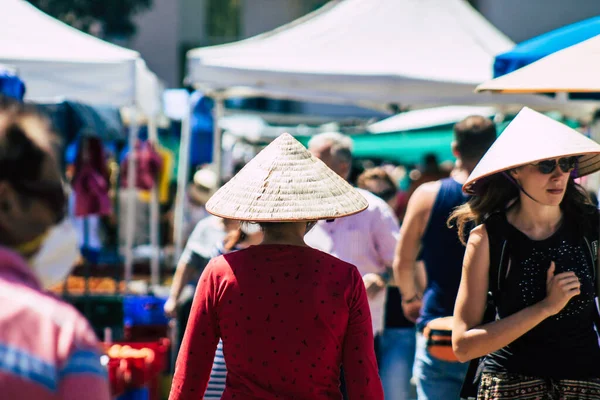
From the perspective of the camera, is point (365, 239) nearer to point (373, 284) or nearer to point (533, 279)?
point (373, 284)

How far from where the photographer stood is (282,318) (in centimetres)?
283

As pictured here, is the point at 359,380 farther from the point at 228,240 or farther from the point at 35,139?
the point at 228,240

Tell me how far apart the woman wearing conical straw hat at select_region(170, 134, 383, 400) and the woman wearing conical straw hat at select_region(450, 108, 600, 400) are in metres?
0.45

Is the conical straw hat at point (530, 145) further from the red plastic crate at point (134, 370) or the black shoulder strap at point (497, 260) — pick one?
the red plastic crate at point (134, 370)

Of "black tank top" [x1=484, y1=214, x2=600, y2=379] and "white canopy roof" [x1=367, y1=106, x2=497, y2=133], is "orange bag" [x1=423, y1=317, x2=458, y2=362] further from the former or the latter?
"white canopy roof" [x1=367, y1=106, x2=497, y2=133]

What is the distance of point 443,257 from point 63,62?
3.12 m

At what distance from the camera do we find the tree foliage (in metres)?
18.3

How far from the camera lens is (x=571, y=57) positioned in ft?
11.9

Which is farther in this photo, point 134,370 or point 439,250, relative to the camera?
point 134,370

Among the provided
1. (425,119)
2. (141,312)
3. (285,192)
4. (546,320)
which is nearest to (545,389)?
(546,320)

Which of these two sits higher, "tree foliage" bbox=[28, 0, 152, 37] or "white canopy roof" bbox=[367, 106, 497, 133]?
"tree foliage" bbox=[28, 0, 152, 37]

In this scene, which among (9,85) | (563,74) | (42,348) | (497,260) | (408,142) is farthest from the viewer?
(408,142)

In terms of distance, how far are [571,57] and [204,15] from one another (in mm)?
26967

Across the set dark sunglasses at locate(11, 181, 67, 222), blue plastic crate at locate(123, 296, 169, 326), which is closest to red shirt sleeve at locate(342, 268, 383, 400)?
dark sunglasses at locate(11, 181, 67, 222)
